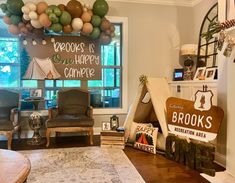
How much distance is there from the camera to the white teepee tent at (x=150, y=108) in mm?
3455

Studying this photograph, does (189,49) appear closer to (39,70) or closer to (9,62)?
(39,70)

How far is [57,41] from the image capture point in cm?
441

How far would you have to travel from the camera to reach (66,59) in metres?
4.47

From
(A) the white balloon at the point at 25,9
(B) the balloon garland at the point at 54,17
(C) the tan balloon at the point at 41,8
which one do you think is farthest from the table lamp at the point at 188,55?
(A) the white balloon at the point at 25,9

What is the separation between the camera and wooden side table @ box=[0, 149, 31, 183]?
45.5 inches

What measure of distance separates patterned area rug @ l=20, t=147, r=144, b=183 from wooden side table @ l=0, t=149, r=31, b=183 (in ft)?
3.55

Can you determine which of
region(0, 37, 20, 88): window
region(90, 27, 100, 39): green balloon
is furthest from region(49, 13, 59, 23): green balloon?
region(0, 37, 20, 88): window

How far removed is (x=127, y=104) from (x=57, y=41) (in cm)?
186

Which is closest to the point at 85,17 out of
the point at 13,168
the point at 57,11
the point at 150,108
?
the point at 57,11

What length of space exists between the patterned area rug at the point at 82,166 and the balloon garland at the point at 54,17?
1994 millimetres

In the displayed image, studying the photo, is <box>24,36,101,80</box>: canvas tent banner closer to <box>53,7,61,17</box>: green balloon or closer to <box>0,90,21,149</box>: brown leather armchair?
<box>0,90,21,149</box>: brown leather armchair

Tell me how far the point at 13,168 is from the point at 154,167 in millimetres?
1965

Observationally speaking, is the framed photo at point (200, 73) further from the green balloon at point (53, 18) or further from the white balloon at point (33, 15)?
the white balloon at point (33, 15)

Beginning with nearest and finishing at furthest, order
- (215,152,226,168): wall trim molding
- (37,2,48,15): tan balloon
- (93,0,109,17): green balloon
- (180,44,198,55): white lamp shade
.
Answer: (215,152,226,168): wall trim molding → (37,2,48,15): tan balloon → (93,0,109,17): green balloon → (180,44,198,55): white lamp shade
